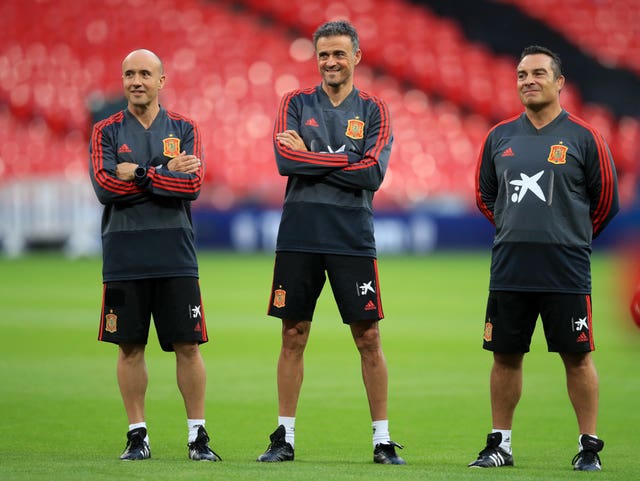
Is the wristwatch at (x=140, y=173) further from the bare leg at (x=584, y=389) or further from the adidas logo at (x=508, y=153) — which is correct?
the bare leg at (x=584, y=389)

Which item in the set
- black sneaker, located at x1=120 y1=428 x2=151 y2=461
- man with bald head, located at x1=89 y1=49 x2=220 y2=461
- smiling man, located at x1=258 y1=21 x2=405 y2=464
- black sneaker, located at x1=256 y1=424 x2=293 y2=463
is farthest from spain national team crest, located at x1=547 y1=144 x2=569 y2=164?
black sneaker, located at x1=120 y1=428 x2=151 y2=461

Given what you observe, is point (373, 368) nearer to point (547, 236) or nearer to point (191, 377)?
point (191, 377)

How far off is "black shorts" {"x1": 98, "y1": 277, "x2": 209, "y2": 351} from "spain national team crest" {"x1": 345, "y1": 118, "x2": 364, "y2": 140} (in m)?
1.14

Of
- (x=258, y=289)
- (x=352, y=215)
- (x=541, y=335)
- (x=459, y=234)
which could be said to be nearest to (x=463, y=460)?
(x=352, y=215)

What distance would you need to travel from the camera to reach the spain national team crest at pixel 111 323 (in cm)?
587

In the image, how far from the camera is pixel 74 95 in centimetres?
2800

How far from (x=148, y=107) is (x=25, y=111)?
23.3 m

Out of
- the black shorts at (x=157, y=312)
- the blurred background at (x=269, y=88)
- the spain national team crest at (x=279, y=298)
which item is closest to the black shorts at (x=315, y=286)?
the spain national team crest at (x=279, y=298)

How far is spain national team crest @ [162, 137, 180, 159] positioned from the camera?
19.6ft

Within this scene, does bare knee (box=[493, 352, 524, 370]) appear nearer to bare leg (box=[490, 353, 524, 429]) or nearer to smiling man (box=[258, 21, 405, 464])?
bare leg (box=[490, 353, 524, 429])

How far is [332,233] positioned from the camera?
5859 mm

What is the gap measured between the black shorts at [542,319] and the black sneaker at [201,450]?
1.53 meters

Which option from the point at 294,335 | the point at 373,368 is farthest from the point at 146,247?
the point at 373,368

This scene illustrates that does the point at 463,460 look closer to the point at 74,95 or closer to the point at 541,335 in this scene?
the point at 541,335
